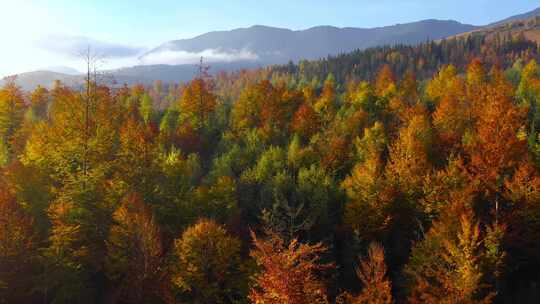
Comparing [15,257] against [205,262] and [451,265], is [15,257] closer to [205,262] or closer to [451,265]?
[205,262]

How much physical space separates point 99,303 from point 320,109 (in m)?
52.0

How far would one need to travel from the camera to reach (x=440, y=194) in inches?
1474

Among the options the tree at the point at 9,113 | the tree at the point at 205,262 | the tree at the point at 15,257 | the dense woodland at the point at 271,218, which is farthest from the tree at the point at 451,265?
the tree at the point at 9,113

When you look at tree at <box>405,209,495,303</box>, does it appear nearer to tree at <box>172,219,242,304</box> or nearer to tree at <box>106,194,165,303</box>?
tree at <box>172,219,242,304</box>

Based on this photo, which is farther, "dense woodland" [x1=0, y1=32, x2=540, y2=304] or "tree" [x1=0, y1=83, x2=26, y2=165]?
"tree" [x1=0, y1=83, x2=26, y2=165]

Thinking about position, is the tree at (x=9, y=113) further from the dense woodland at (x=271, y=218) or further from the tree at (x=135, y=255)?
the tree at (x=135, y=255)

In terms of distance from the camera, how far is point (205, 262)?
3053 cm

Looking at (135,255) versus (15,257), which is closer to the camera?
(15,257)

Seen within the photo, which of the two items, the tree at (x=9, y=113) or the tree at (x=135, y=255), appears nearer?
the tree at (x=135, y=255)

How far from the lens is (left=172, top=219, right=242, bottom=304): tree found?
29953 millimetres

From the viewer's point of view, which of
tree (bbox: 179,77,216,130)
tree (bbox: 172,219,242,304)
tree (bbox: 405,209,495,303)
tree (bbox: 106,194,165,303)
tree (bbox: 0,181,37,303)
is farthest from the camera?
tree (bbox: 179,77,216,130)

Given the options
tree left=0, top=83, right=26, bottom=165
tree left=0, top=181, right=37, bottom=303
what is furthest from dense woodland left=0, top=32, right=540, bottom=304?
tree left=0, top=83, right=26, bottom=165

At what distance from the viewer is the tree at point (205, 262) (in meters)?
30.0

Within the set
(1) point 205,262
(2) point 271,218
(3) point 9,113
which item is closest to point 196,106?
(3) point 9,113
